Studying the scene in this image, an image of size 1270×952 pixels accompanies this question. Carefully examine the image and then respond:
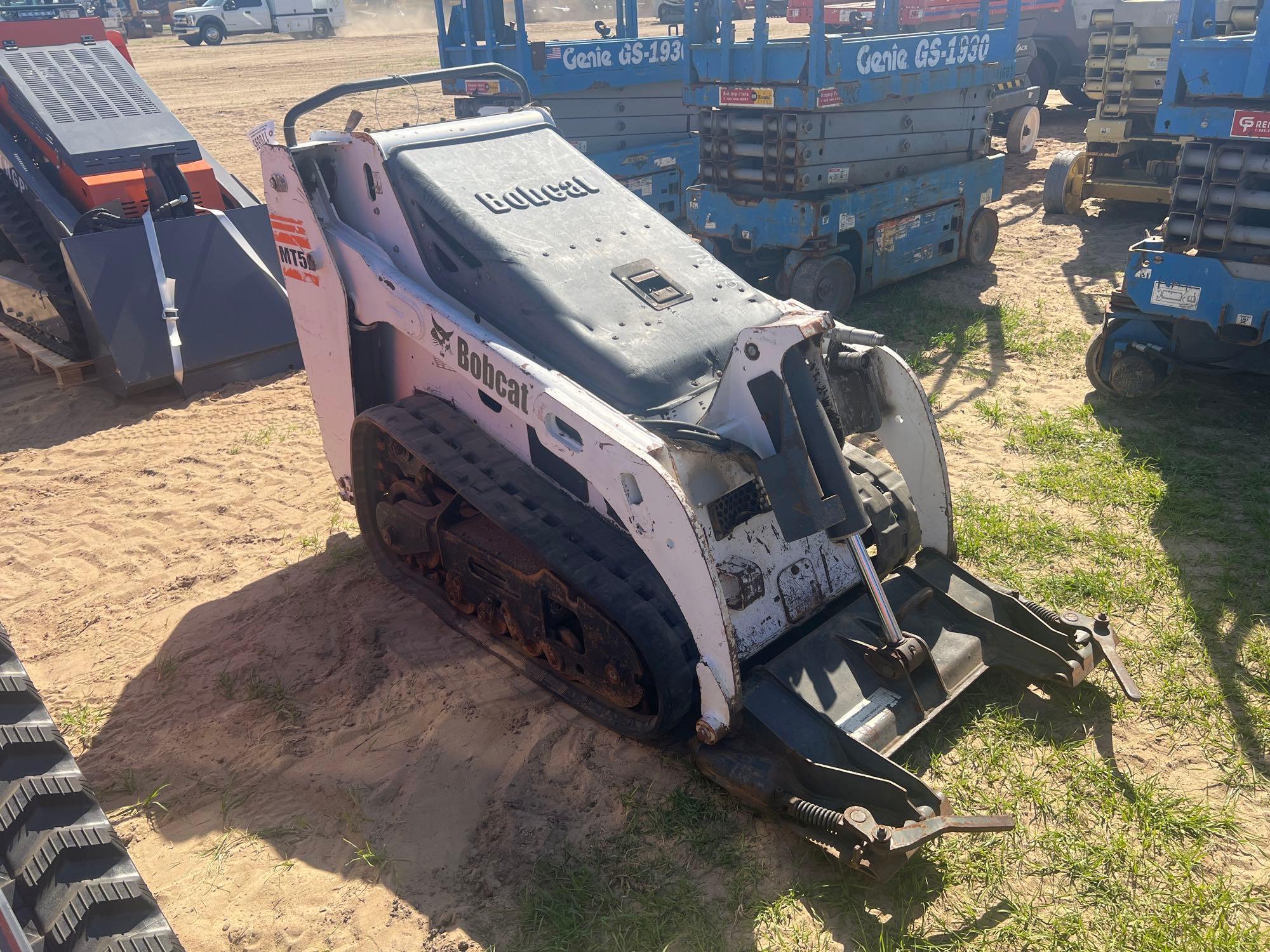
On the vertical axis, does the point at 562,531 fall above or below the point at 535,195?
below

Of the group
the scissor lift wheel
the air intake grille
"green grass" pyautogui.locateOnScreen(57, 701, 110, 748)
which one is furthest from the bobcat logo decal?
the scissor lift wheel

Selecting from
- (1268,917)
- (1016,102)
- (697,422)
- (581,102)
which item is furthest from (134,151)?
(1016,102)

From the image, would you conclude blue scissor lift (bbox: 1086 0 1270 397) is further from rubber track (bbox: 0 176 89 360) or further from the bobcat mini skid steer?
rubber track (bbox: 0 176 89 360)

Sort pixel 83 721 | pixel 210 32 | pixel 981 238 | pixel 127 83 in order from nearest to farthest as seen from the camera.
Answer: pixel 83 721
pixel 127 83
pixel 981 238
pixel 210 32

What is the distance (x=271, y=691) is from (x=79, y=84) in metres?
6.35

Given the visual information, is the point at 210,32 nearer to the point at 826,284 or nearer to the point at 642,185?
the point at 642,185

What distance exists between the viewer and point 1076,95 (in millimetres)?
17438

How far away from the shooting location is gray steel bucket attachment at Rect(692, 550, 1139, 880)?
332 centimetres

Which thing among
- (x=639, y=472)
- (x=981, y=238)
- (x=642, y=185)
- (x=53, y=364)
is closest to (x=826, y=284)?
(x=981, y=238)

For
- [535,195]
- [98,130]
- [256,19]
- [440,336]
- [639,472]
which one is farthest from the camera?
[256,19]

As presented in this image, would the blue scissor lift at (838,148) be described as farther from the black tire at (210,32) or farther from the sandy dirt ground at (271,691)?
the black tire at (210,32)

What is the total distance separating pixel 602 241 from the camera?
4.53 metres

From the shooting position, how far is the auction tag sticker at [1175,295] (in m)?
6.35

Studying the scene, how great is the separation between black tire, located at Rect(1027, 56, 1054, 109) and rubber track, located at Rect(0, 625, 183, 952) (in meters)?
18.2
